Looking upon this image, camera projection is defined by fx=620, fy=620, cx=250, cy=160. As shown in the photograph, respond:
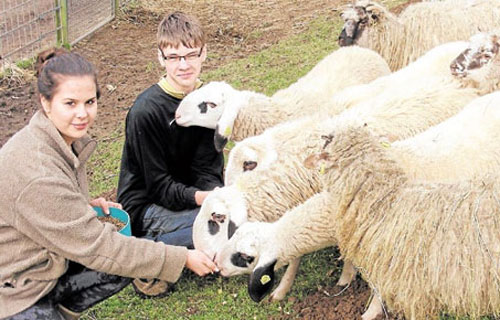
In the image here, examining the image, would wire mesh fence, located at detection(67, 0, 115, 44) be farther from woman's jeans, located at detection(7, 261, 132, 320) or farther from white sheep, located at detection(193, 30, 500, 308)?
woman's jeans, located at detection(7, 261, 132, 320)

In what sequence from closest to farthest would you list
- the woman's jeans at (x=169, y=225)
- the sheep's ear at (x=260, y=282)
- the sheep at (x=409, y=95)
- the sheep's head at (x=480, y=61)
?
1. the sheep's ear at (x=260, y=282)
2. the sheep at (x=409, y=95)
3. the woman's jeans at (x=169, y=225)
4. the sheep's head at (x=480, y=61)

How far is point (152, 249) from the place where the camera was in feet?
10.4

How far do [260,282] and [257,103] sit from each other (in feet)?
6.25

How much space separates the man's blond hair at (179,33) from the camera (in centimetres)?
425

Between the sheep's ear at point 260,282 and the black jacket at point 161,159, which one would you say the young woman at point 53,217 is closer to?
the sheep's ear at point 260,282

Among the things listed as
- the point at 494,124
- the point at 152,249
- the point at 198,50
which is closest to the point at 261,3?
the point at 198,50

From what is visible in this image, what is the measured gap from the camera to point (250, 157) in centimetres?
420

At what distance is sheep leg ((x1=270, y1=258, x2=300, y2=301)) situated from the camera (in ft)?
13.2

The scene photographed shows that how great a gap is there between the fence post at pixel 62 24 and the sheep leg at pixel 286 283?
20.2 feet

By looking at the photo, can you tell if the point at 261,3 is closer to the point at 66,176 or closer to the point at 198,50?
the point at 198,50

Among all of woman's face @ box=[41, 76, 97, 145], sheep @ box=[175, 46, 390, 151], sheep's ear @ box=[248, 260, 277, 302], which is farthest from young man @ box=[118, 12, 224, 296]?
woman's face @ box=[41, 76, 97, 145]

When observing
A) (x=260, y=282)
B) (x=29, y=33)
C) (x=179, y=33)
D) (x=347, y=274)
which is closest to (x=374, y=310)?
(x=347, y=274)

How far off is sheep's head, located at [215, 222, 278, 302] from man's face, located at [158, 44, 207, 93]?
1.23 m

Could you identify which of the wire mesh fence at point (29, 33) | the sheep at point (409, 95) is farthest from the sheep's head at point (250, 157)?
the wire mesh fence at point (29, 33)
